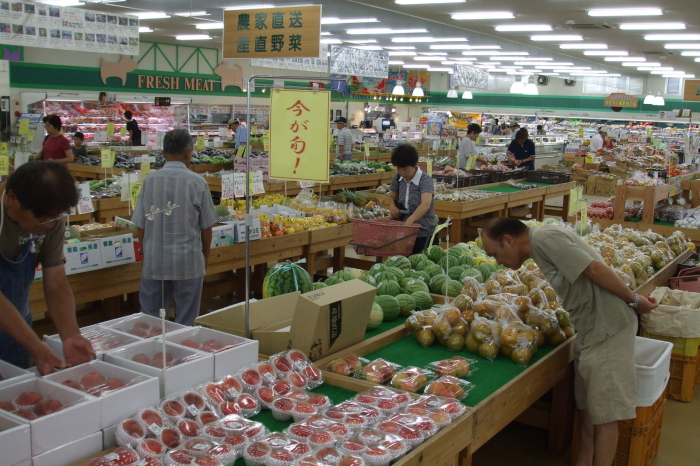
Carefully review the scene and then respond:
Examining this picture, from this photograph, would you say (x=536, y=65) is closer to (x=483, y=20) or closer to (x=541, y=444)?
(x=483, y=20)

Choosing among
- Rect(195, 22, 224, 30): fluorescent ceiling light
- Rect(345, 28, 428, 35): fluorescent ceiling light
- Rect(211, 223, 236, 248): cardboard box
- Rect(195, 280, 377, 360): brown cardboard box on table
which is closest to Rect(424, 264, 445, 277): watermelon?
Rect(195, 280, 377, 360): brown cardboard box on table

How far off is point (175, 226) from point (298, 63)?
10.2m

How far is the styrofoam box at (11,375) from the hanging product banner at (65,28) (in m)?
7.01

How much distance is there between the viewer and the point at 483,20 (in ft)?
37.8

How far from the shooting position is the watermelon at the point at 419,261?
4457 mm

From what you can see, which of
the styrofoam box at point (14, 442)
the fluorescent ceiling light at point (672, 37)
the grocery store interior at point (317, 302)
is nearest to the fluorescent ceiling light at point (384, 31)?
the grocery store interior at point (317, 302)

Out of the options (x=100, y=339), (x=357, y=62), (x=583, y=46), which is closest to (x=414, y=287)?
(x=100, y=339)

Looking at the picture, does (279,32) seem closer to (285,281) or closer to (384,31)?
(285,281)

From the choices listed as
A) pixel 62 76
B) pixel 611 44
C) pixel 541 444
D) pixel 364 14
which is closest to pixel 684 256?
pixel 541 444

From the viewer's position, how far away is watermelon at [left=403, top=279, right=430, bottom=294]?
3941 millimetres

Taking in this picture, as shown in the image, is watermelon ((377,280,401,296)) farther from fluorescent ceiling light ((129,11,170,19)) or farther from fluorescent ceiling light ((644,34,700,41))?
fluorescent ceiling light ((644,34,700,41))

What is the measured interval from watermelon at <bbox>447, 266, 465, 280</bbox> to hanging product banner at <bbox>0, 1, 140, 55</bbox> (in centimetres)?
661

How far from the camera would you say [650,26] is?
11.4m

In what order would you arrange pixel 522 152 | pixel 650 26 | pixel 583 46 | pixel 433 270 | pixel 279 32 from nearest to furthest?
pixel 433 270, pixel 279 32, pixel 650 26, pixel 522 152, pixel 583 46
